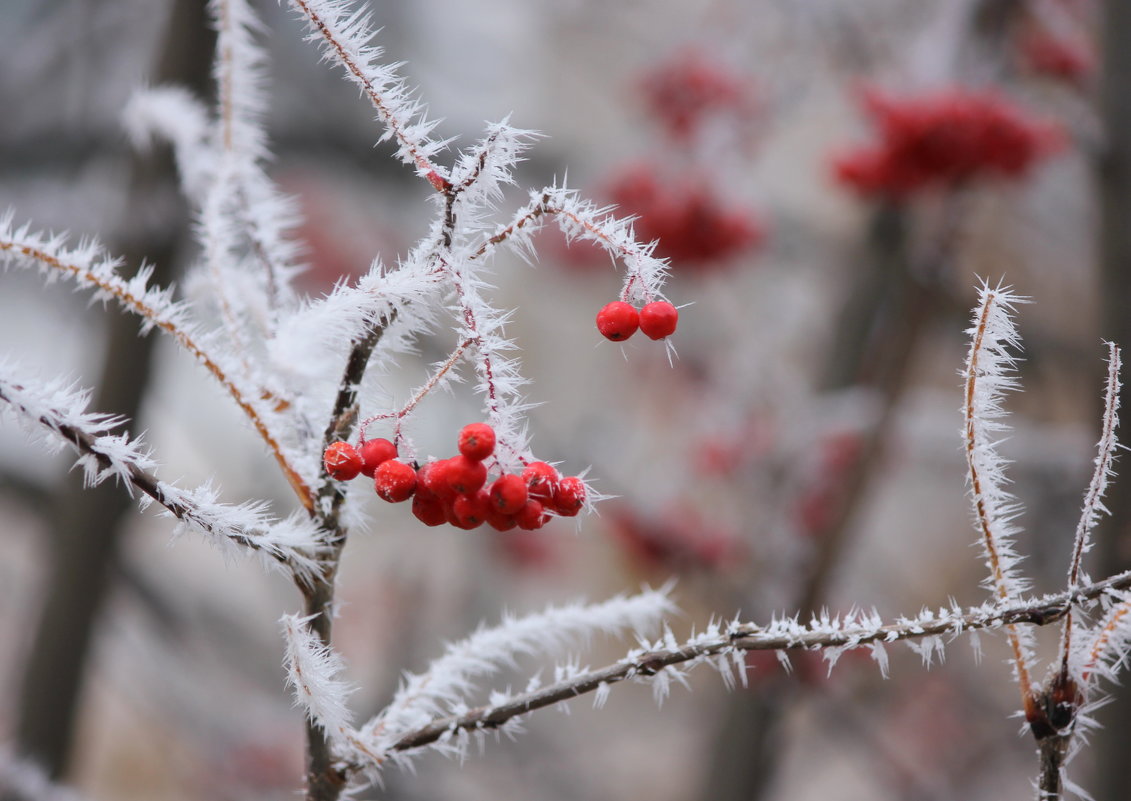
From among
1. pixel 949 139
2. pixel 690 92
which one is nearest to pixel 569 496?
pixel 949 139

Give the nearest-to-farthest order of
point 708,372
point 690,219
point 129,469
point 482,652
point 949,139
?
point 129,469 < point 482,652 < point 949,139 < point 690,219 < point 708,372

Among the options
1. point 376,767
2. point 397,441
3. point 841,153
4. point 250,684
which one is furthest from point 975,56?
point 250,684

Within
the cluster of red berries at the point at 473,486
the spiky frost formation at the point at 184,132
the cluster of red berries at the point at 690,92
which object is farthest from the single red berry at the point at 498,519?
the cluster of red berries at the point at 690,92

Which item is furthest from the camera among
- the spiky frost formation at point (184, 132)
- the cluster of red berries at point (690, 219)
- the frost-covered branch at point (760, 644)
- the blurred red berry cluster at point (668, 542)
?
the blurred red berry cluster at point (668, 542)

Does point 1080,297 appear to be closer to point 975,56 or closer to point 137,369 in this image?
point 975,56

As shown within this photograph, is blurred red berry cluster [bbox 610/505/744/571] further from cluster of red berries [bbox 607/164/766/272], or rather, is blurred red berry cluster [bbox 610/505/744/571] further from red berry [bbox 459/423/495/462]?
red berry [bbox 459/423/495/462]

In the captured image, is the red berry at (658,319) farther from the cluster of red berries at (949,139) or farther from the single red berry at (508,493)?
the cluster of red berries at (949,139)

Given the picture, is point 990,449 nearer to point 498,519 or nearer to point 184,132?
point 498,519
